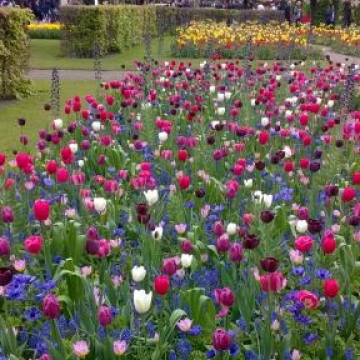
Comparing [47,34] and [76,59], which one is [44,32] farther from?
[76,59]

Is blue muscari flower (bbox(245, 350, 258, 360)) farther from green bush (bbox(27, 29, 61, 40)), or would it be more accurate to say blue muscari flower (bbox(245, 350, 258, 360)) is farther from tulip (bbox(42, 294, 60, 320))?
green bush (bbox(27, 29, 61, 40))

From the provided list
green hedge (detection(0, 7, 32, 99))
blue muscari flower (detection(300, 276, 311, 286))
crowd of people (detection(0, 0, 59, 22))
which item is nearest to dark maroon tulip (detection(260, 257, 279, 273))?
blue muscari flower (detection(300, 276, 311, 286))

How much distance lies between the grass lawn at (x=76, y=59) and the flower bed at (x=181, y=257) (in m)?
9.64

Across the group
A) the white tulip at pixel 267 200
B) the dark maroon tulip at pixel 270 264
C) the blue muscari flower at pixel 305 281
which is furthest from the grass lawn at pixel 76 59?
the dark maroon tulip at pixel 270 264

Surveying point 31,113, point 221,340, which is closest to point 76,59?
point 31,113

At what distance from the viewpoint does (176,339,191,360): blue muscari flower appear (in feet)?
7.91

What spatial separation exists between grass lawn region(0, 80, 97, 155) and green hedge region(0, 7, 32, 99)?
0.26 meters

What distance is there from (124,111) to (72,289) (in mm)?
3846

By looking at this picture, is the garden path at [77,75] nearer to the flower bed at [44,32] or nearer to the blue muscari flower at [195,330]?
the flower bed at [44,32]

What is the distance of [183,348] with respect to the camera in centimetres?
242

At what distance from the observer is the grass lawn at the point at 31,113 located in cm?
753

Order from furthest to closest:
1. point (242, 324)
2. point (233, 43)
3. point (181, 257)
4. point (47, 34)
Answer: point (47, 34), point (233, 43), point (181, 257), point (242, 324)

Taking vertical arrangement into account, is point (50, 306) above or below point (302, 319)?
above

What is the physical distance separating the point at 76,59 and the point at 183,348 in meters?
15.8
